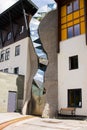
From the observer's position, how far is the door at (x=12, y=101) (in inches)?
858

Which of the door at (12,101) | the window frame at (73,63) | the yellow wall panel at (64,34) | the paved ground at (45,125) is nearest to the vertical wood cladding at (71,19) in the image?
the yellow wall panel at (64,34)

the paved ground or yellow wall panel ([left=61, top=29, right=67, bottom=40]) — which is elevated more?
yellow wall panel ([left=61, top=29, right=67, bottom=40])

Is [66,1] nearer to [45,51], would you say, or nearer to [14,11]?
[45,51]

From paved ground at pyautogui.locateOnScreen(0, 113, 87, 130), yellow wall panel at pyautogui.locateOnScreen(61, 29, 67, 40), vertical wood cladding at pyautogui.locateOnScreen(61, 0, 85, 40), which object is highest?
vertical wood cladding at pyautogui.locateOnScreen(61, 0, 85, 40)

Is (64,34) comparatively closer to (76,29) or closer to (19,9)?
(76,29)

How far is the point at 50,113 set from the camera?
19719mm

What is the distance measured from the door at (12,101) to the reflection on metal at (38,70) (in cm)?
172

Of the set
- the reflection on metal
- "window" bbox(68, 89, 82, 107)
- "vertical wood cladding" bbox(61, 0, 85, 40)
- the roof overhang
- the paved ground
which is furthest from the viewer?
the roof overhang

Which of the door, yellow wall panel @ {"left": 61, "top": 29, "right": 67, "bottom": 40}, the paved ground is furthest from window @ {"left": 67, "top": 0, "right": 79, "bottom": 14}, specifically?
the paved ground

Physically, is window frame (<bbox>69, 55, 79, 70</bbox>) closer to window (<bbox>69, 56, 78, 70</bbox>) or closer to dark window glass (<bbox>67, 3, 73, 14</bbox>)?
window (<bbox>69, 56, 78, 70</bbox>)

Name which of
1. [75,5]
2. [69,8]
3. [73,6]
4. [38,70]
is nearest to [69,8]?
[69,8]

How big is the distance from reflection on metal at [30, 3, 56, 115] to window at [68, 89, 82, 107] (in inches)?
97.7

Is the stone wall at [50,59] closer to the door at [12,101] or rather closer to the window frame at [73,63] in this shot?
the window frame at [73,63]

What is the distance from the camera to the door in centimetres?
2180
